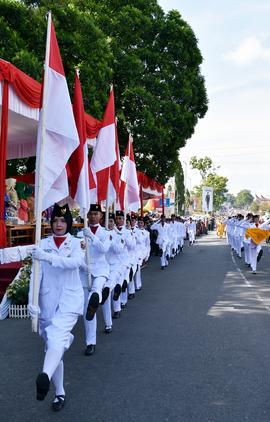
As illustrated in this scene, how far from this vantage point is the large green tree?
1838cm

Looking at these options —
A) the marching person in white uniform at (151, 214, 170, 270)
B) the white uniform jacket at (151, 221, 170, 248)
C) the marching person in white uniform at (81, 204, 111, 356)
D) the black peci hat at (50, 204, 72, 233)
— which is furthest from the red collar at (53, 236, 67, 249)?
the white uniform jacket at (151, 221, 170, 248)

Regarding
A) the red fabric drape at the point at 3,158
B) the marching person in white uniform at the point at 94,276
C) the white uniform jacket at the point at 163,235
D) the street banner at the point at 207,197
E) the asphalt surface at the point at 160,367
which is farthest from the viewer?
the street banner at the point at 207,197

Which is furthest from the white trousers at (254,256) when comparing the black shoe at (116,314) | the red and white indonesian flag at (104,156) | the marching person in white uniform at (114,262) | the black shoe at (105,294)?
the black shoe at (105,294)

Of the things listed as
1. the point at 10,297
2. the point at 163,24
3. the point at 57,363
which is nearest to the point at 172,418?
the point at 57,363

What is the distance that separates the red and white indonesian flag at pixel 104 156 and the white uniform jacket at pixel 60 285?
13.8 ft

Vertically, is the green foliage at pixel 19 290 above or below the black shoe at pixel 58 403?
above

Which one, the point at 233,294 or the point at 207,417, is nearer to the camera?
the point at 207,417

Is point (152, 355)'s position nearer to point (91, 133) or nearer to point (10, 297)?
point (10, 297)

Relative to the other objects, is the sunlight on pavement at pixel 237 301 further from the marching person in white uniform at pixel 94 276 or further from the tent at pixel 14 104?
the tent at pixel 14 104

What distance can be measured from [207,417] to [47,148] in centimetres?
327

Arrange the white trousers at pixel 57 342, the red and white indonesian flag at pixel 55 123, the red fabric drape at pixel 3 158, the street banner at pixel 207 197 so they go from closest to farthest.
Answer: the white trousers at pixel 57 342
the red and white indonesian flag at pixel 55 123
the red fabric drape at pixel 3 158
the street banner at pixel 207 197

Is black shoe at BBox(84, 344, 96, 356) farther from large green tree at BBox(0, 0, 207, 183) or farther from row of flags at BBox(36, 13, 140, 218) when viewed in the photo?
large green tree at BBox(0, 0, 207, 183)

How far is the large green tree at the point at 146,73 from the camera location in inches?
723

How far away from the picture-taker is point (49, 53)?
575cm
